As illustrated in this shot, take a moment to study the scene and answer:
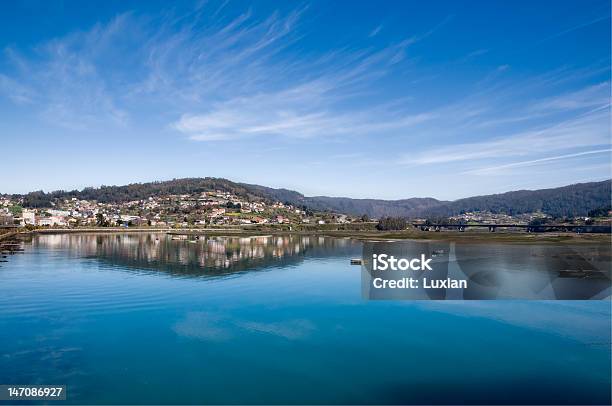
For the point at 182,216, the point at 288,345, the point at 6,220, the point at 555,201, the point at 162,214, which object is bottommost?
the point at 288,345

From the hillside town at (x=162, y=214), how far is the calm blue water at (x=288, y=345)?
6183 cm

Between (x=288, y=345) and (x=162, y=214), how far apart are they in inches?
3589

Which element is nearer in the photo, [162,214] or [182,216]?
[182,216]

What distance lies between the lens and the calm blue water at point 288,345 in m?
8.77

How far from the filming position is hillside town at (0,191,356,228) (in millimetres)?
79062

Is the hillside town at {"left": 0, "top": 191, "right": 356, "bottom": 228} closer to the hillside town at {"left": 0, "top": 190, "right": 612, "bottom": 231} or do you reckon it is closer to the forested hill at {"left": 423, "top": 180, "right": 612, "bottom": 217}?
the hillside town at {"left": 0, "top": 190, "right": 612, "bottom": 231}

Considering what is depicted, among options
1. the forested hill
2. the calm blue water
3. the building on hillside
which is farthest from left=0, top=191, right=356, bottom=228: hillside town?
the forested hill

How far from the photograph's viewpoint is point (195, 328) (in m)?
12.8

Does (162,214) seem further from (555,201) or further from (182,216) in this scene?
(555,201)

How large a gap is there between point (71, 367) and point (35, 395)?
4.52 feet

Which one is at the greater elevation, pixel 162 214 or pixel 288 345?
pixel 162 214

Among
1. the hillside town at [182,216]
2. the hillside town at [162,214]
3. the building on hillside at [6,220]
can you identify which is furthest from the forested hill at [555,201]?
the building on hillside at [6,220]

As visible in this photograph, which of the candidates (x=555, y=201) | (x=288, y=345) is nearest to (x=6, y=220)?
(x=288, y=345)

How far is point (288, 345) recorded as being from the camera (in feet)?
37.8
